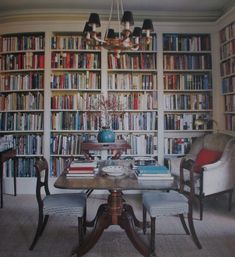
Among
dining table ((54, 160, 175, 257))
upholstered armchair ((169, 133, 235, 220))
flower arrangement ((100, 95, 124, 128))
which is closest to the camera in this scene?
dining table ((54, 160, 175, 257))

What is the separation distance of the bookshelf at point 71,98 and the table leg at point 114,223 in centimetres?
186

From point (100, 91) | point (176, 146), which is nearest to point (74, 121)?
point (100, 91)

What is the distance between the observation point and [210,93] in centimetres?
406

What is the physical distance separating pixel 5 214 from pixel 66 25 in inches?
109

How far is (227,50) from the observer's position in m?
3.72

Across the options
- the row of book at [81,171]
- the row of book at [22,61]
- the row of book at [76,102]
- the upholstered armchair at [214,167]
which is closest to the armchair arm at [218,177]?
the upholstered armchair at [214,167]

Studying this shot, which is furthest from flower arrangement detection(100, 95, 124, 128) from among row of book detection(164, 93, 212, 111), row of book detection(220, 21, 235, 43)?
row of book detection(220, 21, 235, 43)

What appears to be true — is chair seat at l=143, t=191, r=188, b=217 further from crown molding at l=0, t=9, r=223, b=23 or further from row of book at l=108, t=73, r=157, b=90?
crown molding at l=0, t=9, r=223, b=23

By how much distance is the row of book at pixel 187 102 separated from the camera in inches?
159

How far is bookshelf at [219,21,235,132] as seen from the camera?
3584 mm

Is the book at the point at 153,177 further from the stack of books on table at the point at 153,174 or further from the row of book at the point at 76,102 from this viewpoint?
the row of book at the point at 76,102

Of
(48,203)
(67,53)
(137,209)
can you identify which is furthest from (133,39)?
(137,209)

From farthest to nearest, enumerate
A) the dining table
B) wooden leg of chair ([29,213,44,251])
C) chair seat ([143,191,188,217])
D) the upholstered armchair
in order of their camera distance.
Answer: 1. the upholstered armchair
2. wooden leg of chair ([29,213,44,251])
3. chair seat ([143,191,188,217])
4. the dining table

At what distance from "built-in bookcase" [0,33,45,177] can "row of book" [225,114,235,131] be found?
2.78 meters
